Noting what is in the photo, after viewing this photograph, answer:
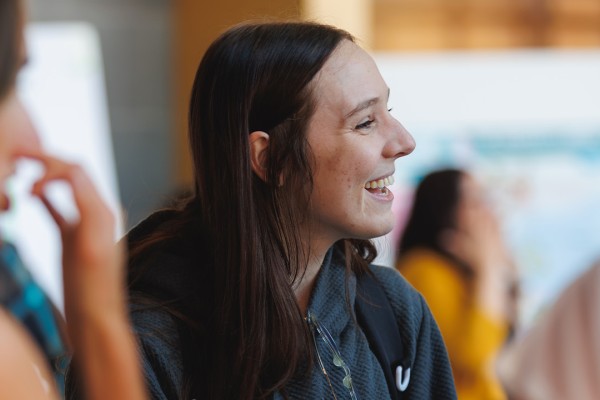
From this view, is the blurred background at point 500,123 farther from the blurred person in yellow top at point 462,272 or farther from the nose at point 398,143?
the nose at point 398,143

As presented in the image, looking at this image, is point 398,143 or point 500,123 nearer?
point 398,143

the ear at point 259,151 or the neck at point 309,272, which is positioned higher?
the ear at point 259,151

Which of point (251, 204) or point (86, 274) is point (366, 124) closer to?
point (251, 204)

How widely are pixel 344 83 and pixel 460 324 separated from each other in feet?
7.68

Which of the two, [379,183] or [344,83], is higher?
[344,83]

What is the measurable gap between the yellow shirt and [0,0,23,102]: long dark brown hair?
2961mm

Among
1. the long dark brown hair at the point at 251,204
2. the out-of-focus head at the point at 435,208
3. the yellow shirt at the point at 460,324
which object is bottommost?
the yellow shirt at the point at 460,324

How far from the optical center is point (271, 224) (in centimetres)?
179

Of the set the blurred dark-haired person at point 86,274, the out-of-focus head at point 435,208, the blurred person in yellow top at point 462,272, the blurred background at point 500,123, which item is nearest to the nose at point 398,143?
the blurred dark-haired person at point 86,274

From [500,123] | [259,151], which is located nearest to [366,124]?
[259,151]

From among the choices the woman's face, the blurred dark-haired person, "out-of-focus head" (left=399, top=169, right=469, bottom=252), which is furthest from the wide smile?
"out-of-focus head" (left=399, top=169, right=469, bottom=252)

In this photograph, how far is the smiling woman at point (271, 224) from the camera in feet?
5.65

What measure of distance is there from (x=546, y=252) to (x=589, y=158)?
0.53m

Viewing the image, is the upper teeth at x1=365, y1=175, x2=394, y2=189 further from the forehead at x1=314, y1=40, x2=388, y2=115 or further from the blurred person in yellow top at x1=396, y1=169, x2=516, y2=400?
the blurred person in yellow top at x1=396, y1=169, x2=516, y2=400
